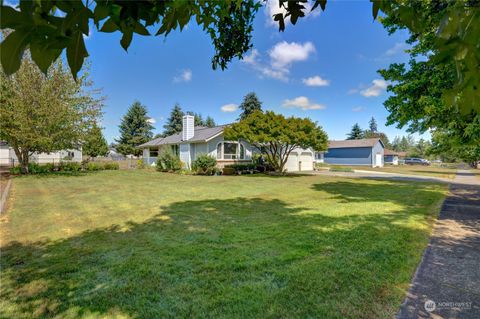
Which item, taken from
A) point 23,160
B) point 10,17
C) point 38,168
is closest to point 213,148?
point 38,168

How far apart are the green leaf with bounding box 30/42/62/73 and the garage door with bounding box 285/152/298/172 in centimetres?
2536

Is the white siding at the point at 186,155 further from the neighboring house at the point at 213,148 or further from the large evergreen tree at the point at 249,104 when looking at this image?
the large evergreen tree at the point at 249,104

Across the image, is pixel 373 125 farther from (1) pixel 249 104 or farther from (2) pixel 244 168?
(2) pixel 244 168

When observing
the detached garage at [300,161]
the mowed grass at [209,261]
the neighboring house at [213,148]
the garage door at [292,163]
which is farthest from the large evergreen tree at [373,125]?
the mowed grass at [209,261]

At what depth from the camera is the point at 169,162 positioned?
22.1 meters

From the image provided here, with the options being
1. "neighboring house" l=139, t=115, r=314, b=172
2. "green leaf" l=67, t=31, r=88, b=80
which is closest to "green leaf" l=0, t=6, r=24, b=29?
"green leaf" l=67, t=31, r=88, b=80

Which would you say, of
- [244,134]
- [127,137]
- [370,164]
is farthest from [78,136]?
[370,164]

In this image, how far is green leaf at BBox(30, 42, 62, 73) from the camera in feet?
2.39

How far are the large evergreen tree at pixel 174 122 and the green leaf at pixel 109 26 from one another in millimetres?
47769

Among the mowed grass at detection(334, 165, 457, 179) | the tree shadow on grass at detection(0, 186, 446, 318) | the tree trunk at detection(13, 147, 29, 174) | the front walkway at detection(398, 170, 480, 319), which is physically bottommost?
the front walkway at detection(398, 170, 480, 319)

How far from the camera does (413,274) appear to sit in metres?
3.47

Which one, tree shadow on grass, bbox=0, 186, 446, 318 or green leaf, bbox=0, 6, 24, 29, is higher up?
green leaf, bbox=0, 6, 24, 29

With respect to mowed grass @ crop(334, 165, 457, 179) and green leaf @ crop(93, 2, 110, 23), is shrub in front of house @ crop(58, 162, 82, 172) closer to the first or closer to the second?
green leaf @ crop(93, 2, 110, 23)

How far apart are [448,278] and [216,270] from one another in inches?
122
